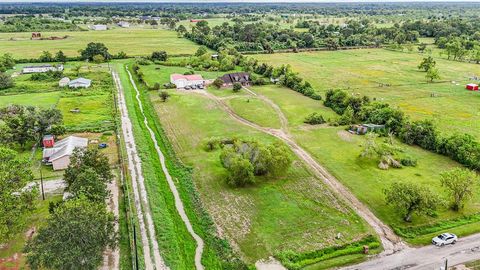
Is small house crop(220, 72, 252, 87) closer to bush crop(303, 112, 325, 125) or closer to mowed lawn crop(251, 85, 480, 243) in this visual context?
mowed lawn crop(251, 85, 480, 243)

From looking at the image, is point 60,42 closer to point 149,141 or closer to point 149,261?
point 149,141

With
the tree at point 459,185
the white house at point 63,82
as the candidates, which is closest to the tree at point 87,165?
the tree at point 459,185

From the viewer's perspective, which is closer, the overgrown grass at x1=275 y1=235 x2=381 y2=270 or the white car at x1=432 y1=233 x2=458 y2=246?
the overgrown grass at x1=275 y1=235 x2=381 y2=270

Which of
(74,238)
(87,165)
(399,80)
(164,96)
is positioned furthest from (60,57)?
(74,238)

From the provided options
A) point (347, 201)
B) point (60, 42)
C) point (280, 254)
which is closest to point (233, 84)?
point (347, 201)

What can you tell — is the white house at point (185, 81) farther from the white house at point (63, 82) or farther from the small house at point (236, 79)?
A: the white house at point (63, 82)

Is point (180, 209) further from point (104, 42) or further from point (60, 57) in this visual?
point (104, 42)

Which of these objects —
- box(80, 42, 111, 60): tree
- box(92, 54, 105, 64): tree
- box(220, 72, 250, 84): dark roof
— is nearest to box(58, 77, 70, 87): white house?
box(92, 54, 105, 64): tree
